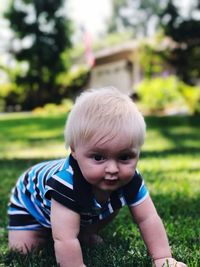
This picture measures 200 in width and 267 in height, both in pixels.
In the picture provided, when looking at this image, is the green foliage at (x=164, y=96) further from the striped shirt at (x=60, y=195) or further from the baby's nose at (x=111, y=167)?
the baby's nose at (x=111, y=167)

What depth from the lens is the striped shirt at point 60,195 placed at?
241 centimetres

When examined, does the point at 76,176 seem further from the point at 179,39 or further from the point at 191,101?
→ the point at 179,39

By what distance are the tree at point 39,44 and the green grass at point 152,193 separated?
18.8 m

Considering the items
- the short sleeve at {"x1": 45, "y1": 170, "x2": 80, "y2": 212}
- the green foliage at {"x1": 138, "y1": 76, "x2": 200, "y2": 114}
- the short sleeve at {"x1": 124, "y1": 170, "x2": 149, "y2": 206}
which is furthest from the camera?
the green foliage at {"x1": 138, "y1": 76, "x2": 200, "y2": 114}

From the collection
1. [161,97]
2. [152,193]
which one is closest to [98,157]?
[152,193]

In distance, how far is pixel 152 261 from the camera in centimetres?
245

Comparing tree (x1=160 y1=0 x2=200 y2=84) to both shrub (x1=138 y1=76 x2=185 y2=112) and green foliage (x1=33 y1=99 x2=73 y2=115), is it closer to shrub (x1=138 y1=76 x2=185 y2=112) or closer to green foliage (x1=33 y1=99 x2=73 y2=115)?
green foliage (x1=33 y1=99 x2=73 y2=115)

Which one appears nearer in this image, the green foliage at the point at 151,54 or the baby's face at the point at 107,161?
the baby's face at the point at 107,161

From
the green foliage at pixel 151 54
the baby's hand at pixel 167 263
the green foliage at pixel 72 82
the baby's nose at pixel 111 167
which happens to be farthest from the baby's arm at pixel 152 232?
the green foliage at pixel 72 82

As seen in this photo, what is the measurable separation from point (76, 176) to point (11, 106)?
2852cm

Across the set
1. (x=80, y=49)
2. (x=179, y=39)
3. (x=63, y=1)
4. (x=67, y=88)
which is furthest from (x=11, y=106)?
(x=80, y=49)

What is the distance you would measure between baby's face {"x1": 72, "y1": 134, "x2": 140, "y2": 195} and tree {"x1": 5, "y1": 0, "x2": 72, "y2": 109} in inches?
1086

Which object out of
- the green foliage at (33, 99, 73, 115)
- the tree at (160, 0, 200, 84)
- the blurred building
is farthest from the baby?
the blurred building

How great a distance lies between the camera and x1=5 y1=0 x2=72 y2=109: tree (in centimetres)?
3000
